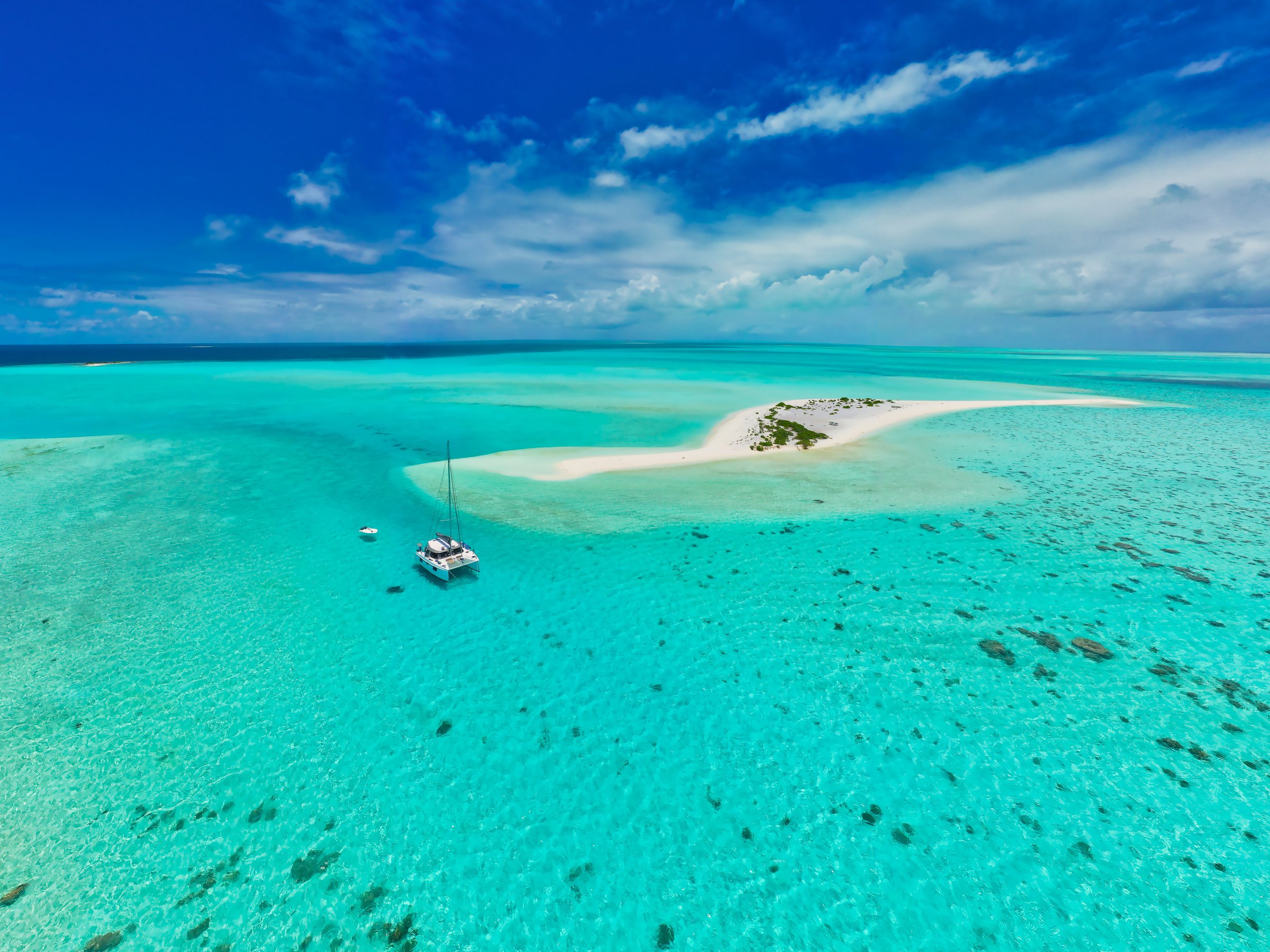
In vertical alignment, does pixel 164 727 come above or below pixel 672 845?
above

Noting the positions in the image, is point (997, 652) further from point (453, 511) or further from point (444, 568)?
point (453, 511)

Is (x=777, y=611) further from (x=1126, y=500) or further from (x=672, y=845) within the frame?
(x=1126, y=500)

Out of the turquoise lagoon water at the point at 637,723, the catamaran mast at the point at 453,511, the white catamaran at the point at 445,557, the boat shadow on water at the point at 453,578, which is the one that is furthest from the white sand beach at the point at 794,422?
the boat shadow on water at the point at 453,578

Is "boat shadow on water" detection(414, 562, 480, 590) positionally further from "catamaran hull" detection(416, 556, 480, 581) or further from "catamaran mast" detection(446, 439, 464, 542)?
"catamaran mast" detection(446, 439, 464, 542)

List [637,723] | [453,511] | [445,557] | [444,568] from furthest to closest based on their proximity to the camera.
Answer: [453,511], [445,557], [444,568], [637,723]

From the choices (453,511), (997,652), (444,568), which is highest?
(444,568)

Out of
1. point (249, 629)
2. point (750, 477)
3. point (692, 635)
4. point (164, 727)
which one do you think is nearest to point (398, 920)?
point (164, 727)

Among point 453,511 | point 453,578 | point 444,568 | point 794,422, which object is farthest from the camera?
point 794,422

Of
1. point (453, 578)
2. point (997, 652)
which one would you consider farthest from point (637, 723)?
point (997, 652)
